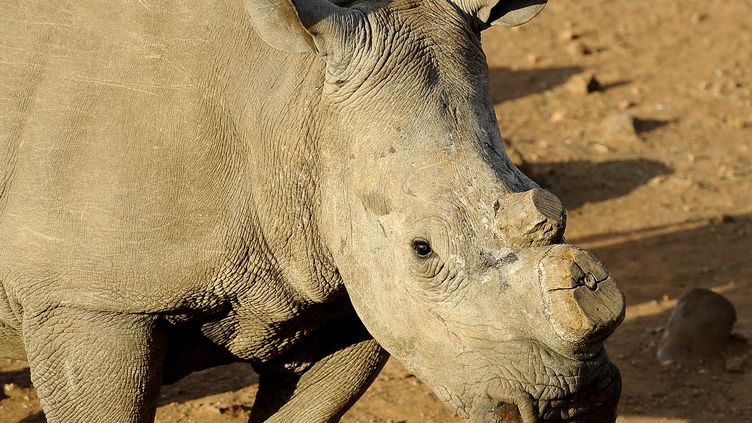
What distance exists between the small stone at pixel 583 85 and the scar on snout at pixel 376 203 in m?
7.58

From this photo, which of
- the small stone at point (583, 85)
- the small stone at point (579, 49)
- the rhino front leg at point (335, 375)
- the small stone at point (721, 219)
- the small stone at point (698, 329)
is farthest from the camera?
the small stone at point (579, 49)

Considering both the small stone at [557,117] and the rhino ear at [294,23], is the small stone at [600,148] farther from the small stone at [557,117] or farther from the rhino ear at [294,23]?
the rhino ear at [294,23]

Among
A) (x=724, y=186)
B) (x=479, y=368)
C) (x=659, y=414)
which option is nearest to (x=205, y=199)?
(x=479, y=368)

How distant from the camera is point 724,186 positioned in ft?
31.6

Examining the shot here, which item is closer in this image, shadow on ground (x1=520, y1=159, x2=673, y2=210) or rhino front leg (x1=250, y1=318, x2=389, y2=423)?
rhino front leg (x1=250, y1=318, x2=389, y2=423)

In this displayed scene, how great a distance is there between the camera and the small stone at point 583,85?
36.3 feet

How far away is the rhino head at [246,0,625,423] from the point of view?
3426 millimetres

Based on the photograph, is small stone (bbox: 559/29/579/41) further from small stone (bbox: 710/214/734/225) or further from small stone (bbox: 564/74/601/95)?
small stone (bbox: 710/214/734/225)

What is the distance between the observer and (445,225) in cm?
355

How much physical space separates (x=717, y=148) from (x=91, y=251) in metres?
7.15

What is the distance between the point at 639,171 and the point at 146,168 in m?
6.31

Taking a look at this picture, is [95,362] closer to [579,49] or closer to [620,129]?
[620,129]

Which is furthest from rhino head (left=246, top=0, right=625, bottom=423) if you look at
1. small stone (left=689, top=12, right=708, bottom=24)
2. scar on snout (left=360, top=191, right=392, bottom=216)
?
small stone (left=689, top=12, right=708, bottom=24)

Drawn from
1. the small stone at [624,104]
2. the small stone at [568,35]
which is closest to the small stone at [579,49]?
the small stone at [568,35]
